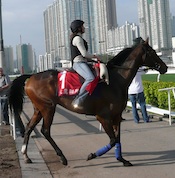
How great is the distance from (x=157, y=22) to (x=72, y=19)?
41788mm

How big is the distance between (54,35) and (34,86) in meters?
56.8

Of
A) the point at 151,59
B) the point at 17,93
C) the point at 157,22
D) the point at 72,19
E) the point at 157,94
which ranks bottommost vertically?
the point at 157,94

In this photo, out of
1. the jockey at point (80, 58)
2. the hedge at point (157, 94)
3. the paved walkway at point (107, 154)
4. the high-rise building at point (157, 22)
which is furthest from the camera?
the high-rise building at point (157, 22)

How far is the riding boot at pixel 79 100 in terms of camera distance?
220 inches

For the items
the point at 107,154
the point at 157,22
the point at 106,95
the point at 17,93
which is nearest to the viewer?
the point at 106,95

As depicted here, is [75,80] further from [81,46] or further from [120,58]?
[120,58]

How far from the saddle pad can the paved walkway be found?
50.3 inches

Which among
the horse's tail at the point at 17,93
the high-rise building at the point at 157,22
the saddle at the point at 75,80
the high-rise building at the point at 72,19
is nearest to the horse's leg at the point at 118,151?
the saddle at the point at 75,80

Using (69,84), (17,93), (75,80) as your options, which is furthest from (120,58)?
(17,93)

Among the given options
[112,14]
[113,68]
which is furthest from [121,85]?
[112,14]

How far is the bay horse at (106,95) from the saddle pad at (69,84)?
110mm

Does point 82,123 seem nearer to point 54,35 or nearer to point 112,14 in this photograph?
point 54,35

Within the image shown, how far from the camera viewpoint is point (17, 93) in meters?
6.55

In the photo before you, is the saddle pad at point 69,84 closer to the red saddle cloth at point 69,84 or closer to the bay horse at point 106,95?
the red saddle cloth at point 69,84
